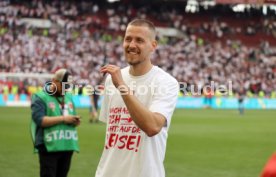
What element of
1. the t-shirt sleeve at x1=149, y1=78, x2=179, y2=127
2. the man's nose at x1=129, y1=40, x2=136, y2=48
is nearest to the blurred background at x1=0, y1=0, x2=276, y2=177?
the t-shirt sleeve at x1=149, y1=78, x2=179, y2=127

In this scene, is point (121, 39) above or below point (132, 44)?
below

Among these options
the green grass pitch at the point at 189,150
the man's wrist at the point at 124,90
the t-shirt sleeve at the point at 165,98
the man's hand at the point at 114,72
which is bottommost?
the green grass pitch at the point at 189,150

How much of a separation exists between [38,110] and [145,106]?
3455 mm

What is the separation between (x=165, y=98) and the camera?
495 centimetres

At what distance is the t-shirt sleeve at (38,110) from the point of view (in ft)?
26.6

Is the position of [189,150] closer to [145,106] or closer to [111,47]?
[145,106]

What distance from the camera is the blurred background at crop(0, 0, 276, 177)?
32.8 meters

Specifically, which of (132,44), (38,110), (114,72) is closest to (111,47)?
(38,110)

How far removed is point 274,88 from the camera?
51.5 meters

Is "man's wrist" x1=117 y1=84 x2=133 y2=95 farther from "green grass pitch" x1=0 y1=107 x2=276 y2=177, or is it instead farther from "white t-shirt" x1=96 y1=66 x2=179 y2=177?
"green grass pitch" x1=0 y1=107 x2=276 y2=177

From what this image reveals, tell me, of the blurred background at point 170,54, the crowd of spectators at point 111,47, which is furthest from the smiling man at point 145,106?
the crowd of spectators at point 111,47

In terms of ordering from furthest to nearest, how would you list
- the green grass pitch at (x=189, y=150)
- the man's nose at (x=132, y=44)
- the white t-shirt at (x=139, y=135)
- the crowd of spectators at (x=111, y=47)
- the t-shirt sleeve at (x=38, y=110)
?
1. the crowd of spectators at (x=111, y=47)
2. the green grass pitch at (x=189, y=150)
3. the t-shirt sleeve at (x=38, y=110)
4. the white t-shirt at (x=139, y=135)
5. the man's nose at (x=132, y=44)

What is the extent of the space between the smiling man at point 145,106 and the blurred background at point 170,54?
17097 mm

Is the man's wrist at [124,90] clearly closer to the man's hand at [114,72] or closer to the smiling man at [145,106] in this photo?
the man's hand at [114,72]
